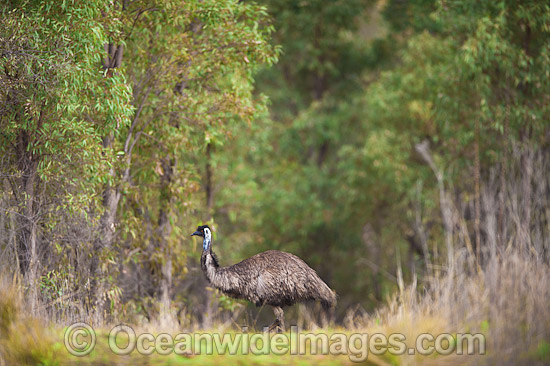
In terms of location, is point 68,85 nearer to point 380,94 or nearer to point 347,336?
point 347,336

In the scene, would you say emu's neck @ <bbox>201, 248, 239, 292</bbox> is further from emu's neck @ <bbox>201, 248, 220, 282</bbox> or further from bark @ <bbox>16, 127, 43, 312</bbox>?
bark @ <bbox>16, 127, 43, 312</bbox>

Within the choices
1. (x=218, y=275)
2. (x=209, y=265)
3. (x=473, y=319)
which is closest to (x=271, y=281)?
(x=218, y=275)

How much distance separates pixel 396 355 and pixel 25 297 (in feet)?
15.1

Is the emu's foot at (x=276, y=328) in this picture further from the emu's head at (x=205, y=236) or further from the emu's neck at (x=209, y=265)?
the emu's head at (x=205, y=236)

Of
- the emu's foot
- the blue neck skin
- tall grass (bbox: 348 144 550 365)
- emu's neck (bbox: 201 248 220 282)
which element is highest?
the blue neck skin

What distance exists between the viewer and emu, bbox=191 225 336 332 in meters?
10.2

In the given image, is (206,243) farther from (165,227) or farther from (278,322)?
(165,227)

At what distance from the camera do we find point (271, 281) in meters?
10.2

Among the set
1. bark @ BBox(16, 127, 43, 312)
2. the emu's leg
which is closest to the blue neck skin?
the emu's leg

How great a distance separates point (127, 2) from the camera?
499 inches

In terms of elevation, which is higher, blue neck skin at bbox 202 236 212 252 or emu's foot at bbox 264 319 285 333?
blue neck skin at bbox 202 236 212 252

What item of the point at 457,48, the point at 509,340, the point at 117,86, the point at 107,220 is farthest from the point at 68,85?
the point at 457,48

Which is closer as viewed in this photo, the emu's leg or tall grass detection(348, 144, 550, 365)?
tall grass detection(348, 144, 550, 365)

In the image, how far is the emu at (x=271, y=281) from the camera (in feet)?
33.5
